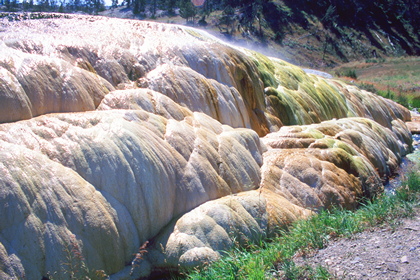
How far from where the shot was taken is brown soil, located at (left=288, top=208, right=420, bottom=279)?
388 centimetres

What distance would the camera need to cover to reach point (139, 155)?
560 centimetres

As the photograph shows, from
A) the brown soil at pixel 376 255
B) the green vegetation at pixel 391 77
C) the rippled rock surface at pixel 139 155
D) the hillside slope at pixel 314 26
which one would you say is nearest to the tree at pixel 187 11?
the hillside slope at pixel 314 26

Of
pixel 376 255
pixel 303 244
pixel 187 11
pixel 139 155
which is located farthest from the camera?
pixel 187 11

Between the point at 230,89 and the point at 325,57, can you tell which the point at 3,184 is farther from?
the point at 325,57

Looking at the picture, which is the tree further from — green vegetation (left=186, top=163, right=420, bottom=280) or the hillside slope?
green vegetation (left=186, top=163, right=420, bottom=280)

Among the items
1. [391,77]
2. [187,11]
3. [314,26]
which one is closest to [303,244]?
[391,77]

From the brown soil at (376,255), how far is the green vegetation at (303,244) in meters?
0.14

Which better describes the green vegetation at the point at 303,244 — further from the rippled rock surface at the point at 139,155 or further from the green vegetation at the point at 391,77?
the green vegetation at the point at 391,77

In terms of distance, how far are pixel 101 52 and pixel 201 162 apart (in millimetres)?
2917

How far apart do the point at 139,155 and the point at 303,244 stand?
93.5 inches

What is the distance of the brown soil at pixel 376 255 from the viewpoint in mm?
3877

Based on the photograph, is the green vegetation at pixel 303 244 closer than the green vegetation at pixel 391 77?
Yes

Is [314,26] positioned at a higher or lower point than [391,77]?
higher

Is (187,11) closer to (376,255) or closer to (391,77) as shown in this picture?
(391,77)
